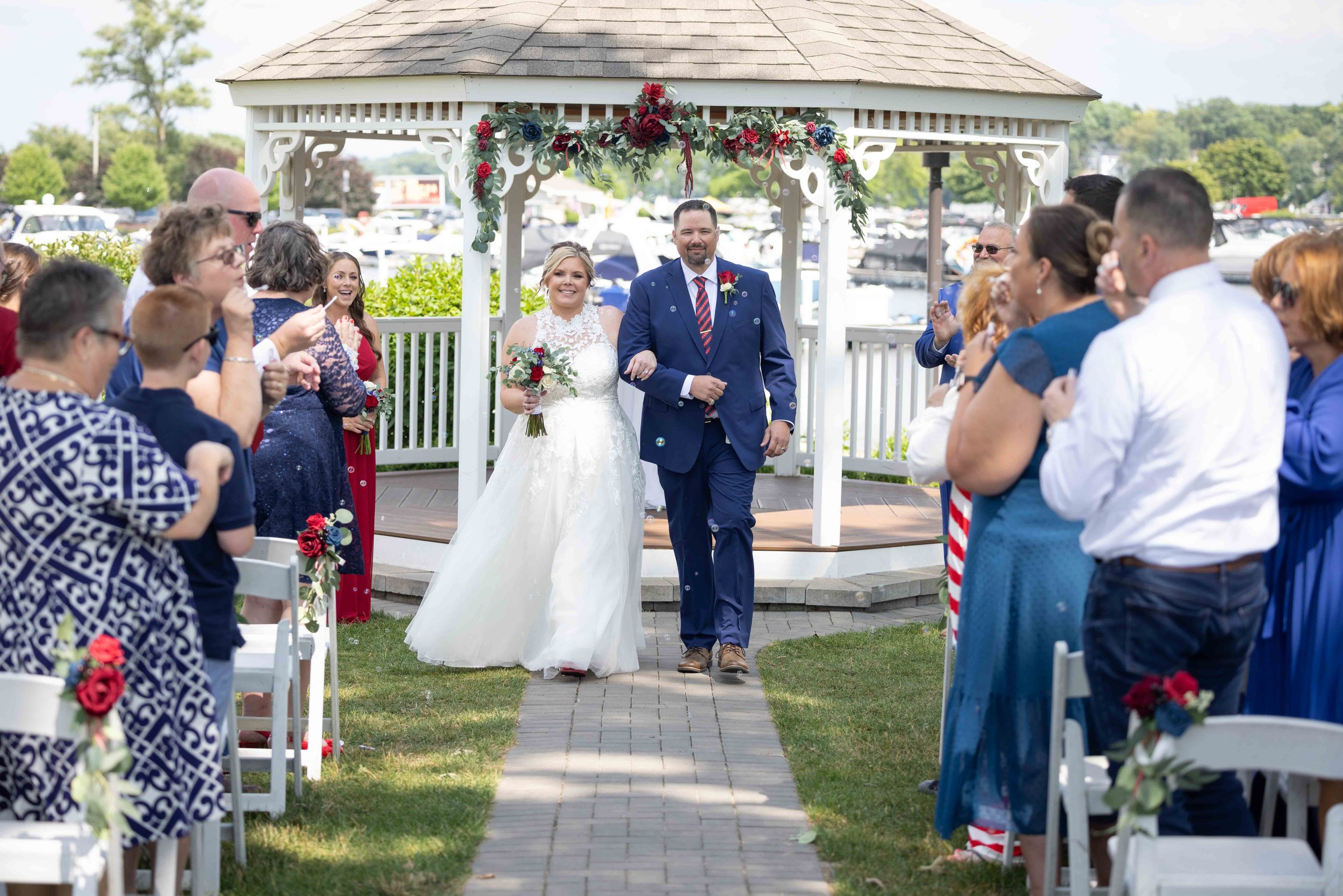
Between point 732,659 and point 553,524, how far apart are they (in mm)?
1105

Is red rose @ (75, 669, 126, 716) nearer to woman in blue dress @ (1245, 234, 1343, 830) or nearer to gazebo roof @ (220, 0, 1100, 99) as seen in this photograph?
woman in blue dress @ (1245, 234, 1343, 830)

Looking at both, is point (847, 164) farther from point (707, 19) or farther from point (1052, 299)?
point (1052, 299)

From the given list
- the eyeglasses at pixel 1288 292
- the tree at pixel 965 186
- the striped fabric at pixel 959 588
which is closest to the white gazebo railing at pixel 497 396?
the striped fabric at pixel 959 588

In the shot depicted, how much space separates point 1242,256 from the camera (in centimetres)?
5588

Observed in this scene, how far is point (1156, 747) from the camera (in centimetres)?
304

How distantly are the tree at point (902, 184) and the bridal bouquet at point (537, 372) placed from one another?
5073 inches

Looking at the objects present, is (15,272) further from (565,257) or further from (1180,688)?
(1180,688)

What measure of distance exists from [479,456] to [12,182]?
59.5 metres

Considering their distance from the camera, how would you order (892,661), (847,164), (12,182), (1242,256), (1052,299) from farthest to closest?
(12,182)
(1242,256)
(847,164)
(892,661)
(1052,299)

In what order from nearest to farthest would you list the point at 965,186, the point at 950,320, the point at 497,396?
the point at 950,320 → the point at 497,396 → the point at 965,186

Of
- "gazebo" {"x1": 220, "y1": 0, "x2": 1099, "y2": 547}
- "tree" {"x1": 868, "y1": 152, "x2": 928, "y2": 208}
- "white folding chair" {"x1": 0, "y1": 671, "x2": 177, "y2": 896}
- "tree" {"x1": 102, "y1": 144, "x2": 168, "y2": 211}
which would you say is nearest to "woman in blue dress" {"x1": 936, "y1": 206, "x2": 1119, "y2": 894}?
"white folding chair" {"x1": 0, "y1": 671, "x2": 177, "y2": 896}

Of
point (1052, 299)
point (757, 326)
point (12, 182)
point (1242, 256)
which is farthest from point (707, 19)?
point (12, 182)

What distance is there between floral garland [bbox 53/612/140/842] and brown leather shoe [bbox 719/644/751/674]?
163 inches

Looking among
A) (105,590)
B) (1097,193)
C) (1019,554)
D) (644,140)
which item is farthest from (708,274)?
(105,590)
